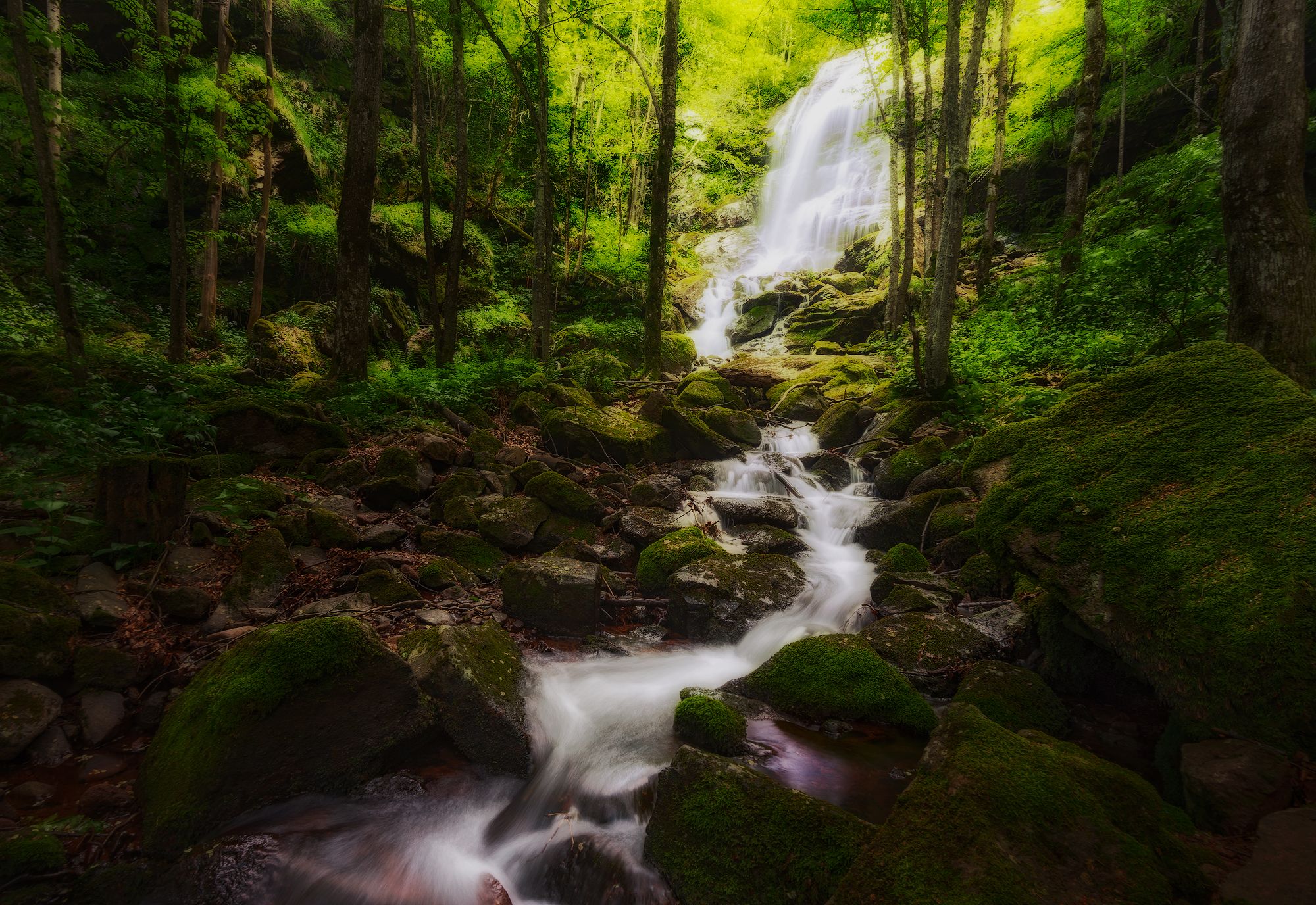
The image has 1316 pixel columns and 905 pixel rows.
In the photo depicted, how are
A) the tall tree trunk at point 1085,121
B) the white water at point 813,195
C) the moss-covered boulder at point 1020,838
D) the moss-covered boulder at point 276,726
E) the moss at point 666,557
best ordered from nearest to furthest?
the moss-covered boulder at point 1020,838 < the moss-covered boulder at point 276,726 < the moss at point 666,557 < the tall tree trunk at point 1085,121 < the white water at point 813,195

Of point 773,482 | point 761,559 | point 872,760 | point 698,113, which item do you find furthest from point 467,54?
point 872,760

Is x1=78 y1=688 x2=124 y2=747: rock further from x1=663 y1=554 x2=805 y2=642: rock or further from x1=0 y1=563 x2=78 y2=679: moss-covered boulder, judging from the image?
x1=663 y1=554 x2=805 y2=642: rock

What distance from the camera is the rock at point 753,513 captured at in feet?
27.3

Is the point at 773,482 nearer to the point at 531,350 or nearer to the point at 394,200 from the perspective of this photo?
the point at 531,350

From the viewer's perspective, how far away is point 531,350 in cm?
1504

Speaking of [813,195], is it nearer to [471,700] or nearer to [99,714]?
[471,700]

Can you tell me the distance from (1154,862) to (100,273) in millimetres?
20135

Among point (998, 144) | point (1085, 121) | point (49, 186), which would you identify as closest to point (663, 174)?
point (1085, 121)

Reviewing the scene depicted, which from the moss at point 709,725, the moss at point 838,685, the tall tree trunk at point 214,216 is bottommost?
the moss at point 709,725

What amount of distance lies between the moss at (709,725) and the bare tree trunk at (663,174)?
9.90m

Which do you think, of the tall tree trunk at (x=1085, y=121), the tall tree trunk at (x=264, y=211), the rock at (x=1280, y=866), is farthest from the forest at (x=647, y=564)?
the tall tree trunk at (x=264, y=211)

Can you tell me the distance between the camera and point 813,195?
92.2ft

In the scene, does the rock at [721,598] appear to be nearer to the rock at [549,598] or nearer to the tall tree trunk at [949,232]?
the rock at [549,598]

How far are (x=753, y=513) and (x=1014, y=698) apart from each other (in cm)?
477
